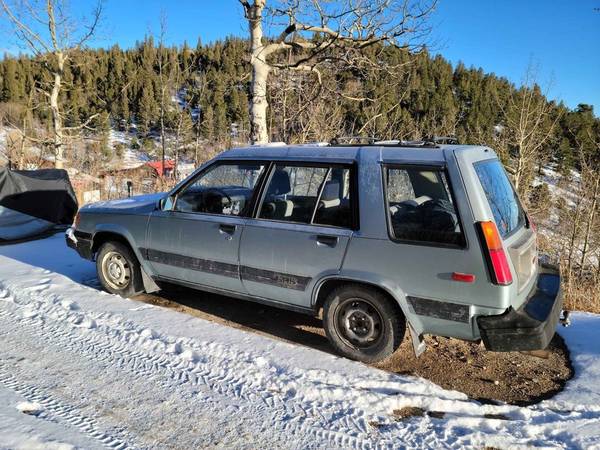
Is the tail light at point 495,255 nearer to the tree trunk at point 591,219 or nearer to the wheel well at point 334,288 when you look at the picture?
the wheel well at point 334,288

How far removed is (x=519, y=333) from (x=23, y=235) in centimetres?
908

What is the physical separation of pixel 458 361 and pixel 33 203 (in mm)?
9032

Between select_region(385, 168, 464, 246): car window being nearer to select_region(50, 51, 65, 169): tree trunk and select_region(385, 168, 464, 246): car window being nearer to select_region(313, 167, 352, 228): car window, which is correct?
select_region(313, 167, 352, 228): car window

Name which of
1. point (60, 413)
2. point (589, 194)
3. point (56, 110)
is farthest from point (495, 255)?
point (589, 194)

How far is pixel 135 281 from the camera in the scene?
539cm

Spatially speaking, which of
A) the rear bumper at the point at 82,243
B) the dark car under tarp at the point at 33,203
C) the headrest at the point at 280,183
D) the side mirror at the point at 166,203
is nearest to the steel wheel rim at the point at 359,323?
the headrest at the point at 280,183

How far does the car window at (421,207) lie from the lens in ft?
11.4

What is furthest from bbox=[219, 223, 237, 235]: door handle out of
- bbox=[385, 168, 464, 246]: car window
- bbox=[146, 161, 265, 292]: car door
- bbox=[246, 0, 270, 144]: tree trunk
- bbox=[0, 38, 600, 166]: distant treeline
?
bbox=[0, 38, 600, 166]: distant treeline

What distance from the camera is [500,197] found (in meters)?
3.82

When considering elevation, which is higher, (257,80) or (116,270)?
(257,80)

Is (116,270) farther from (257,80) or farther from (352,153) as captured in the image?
(257,80)

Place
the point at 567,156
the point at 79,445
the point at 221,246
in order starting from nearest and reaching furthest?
the point at 79,445
the point at 221,246
the point at 567,156

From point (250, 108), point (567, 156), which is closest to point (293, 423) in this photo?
point (250, 108)

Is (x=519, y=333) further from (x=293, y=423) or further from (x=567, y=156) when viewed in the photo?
(x=567, y=156)
